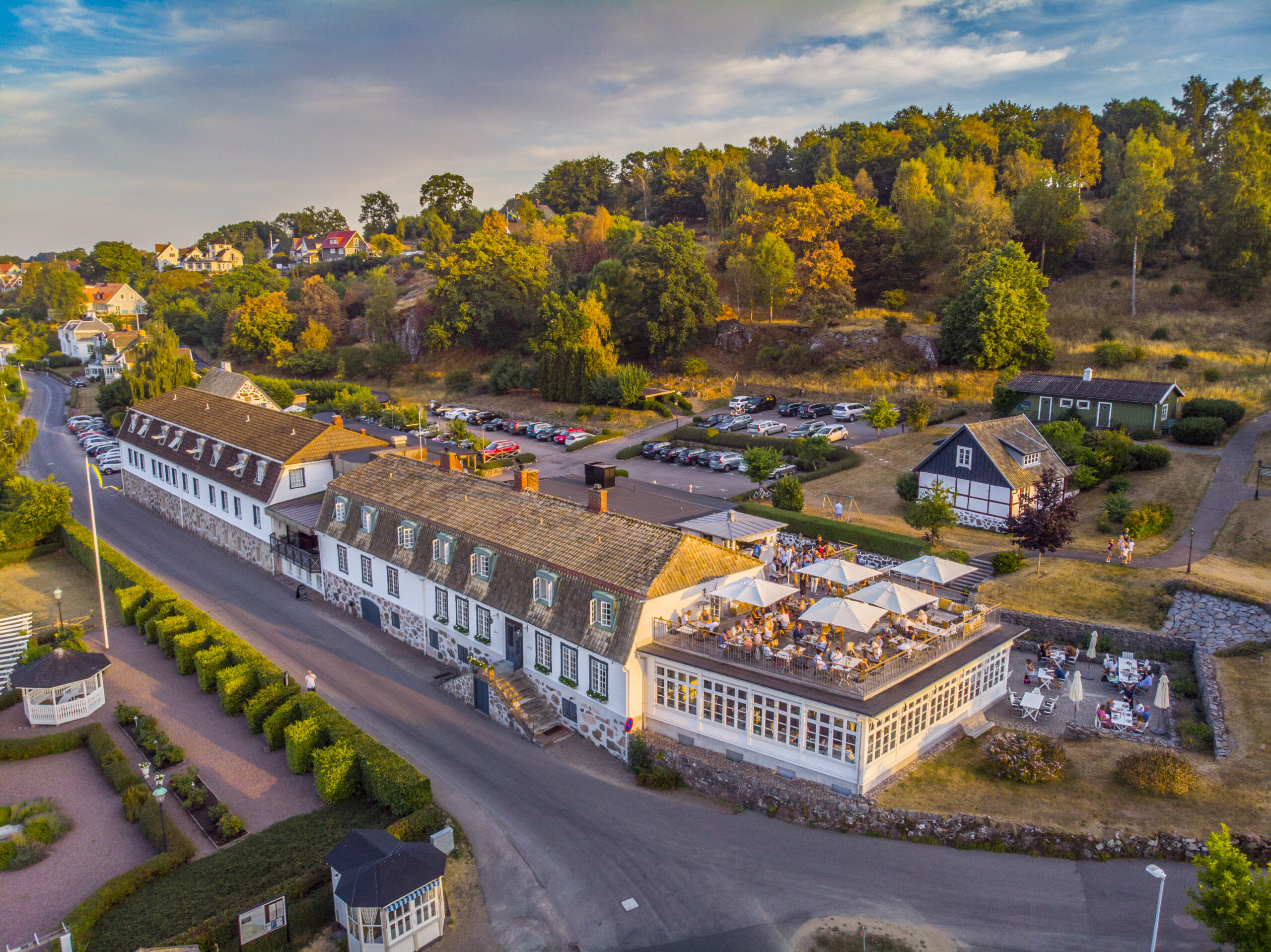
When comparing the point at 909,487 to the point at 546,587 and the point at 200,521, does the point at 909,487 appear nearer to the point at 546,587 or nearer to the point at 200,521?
the point at 546,587

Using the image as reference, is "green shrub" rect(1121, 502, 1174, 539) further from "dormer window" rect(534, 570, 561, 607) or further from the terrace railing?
"dormer window" rect(534, 570, 561, 607)

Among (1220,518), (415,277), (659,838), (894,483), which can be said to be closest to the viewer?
(659,838)

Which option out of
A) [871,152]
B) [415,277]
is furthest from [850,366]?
[415,277]

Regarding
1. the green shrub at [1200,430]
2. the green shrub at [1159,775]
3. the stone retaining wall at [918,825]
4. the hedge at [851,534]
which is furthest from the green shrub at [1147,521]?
the stone retaining wall at [918,825]

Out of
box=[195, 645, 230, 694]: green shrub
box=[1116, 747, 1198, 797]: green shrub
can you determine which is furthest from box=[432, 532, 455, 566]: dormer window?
box=[1116, 747, 1198, 797]: green shrub

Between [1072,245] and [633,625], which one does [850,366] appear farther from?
[633,625]
